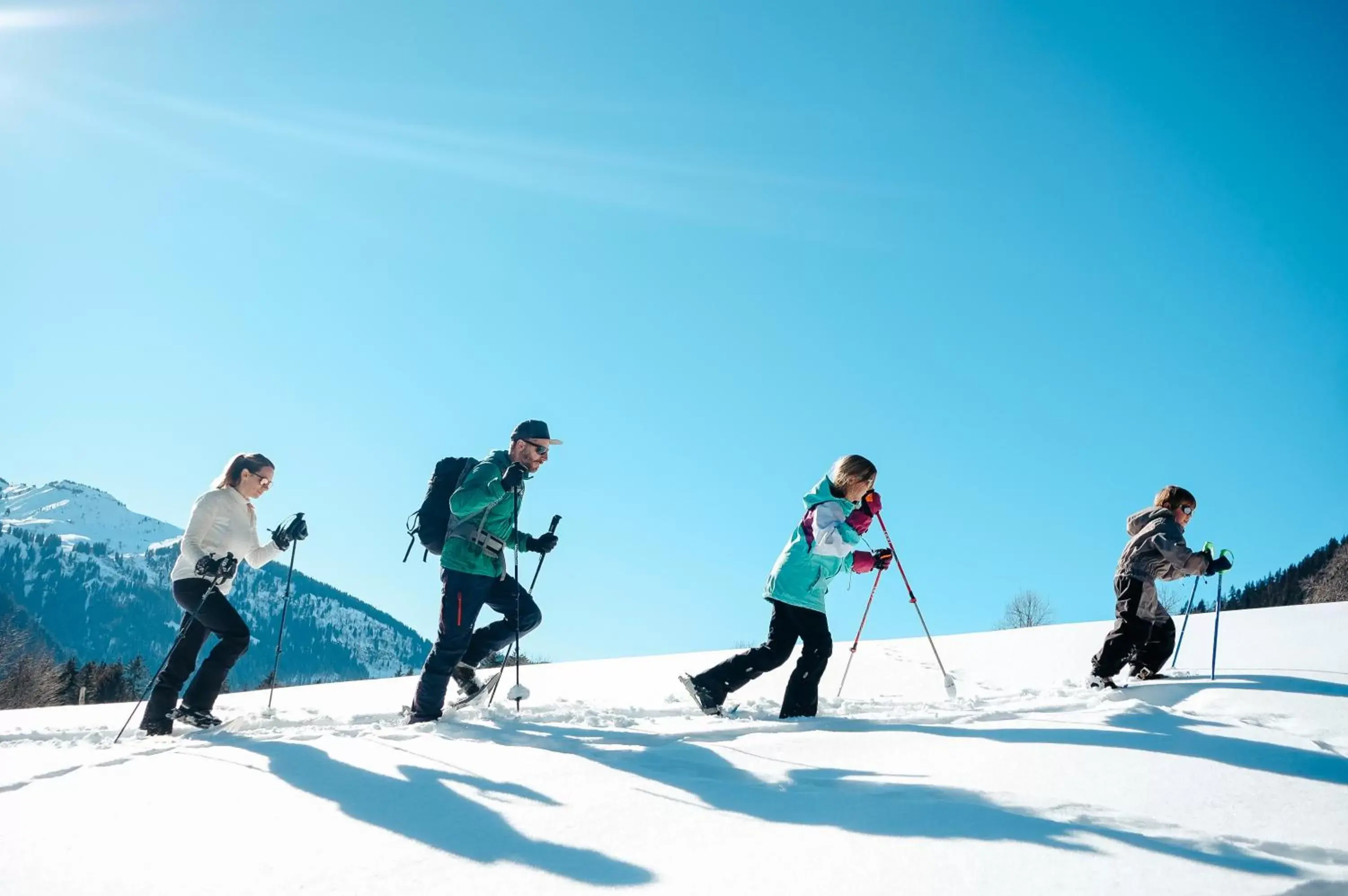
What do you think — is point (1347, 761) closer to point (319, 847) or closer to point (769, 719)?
point (769, 719)

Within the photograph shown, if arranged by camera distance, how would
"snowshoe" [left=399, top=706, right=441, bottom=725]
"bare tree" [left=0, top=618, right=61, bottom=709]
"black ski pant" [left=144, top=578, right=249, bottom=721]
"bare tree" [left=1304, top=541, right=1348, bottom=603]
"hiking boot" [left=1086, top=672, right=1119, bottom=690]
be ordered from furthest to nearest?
"bare tree" [left=0, top=618, right=61, bottom=709]
"bare tree" [left=1304, top=541, right=1348, bottom=603]
"hiking boot" [left=1086, top=672, right=1119, bottom=690]
"black ski pant" [left=144, top=578, right=249, bottom=721]
"snowshoe" [left=399, top=706, right=441, bottom=725]

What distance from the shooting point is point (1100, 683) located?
6.35 metres

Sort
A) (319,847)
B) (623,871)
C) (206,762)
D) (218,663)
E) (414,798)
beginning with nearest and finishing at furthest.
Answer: (623,871) < (319,847) < (414,798) < (206,762) < (218,663)

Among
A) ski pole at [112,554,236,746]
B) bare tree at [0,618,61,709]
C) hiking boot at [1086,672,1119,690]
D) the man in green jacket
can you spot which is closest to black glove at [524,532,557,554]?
the man in green jacket

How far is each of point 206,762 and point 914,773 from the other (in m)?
3.33

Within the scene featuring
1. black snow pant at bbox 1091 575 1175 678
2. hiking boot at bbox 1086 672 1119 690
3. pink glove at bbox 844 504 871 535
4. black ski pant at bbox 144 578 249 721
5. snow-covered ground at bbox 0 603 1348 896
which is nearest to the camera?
snow-covered ground at bbox 0 603 1348 896

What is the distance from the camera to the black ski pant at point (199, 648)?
5.65 meters

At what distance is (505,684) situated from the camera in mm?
8609

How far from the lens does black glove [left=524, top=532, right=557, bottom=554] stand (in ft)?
20.1

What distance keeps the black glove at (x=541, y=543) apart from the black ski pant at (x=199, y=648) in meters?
1.95

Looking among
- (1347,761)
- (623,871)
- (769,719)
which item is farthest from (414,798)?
(1347,761)

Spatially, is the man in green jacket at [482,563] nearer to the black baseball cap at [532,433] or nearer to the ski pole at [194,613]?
the black baseball cap at [532,433]

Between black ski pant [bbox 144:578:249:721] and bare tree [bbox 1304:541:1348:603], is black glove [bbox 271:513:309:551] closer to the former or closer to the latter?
black ski pant [bbox 144:578:249:721]

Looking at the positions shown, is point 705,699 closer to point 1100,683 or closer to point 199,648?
point 1100,683
